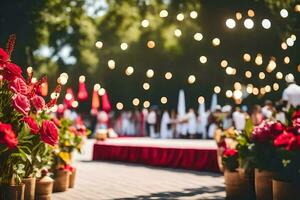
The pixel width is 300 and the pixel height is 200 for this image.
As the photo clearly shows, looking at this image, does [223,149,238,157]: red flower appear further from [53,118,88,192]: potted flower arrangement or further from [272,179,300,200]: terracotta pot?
[53,118,88,192]: potted flower arrangement

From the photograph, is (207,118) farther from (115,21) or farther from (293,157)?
(293,157)

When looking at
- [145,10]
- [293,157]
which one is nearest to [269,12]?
[293,157]

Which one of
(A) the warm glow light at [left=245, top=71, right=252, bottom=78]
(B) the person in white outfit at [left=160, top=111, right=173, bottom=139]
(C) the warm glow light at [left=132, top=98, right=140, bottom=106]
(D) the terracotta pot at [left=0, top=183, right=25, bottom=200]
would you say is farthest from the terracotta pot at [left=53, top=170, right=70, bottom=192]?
(C) the warm glow light at [left=132, top=98, right=140, bottom=106]

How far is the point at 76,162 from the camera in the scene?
15.4m

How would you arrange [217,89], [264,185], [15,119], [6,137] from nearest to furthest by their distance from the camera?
[6,137], [15,119], [264,185], [217,89]

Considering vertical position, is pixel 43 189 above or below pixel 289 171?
below

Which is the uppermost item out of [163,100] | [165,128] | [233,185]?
[163,100]

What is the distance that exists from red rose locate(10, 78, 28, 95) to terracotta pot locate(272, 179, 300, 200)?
123 inches

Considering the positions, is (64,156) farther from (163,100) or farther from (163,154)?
(163,100)

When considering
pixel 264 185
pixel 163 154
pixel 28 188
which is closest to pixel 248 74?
pixel 163 154

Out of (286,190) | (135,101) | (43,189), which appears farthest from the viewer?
(135,101)

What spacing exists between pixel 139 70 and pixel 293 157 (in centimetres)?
2959

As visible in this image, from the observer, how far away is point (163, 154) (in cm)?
1401

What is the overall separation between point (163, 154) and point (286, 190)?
8.59 metres
